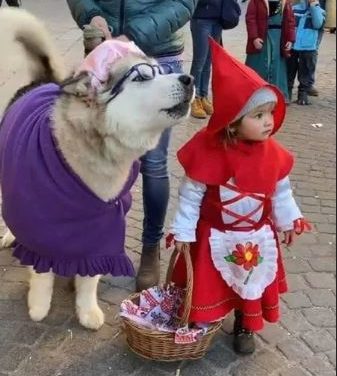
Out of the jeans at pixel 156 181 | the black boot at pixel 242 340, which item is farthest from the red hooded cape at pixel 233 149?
the black boot at pixel 242 340

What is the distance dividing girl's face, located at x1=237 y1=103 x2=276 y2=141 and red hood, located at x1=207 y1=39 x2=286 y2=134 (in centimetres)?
7

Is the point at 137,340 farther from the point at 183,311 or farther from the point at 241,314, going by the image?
the point at 241,314

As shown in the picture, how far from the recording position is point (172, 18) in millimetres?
2969

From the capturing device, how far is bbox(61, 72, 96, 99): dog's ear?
2531 mm

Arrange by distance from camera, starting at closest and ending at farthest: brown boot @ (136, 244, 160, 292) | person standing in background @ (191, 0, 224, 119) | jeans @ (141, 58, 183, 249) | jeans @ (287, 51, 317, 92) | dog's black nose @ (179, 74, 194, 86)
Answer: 1. dog's black nose @ (179, 74, 194, 86)
2. jeans @ (141, 58, 183, 249)
3. brown boot @ (136, 244, 160, 292)
4. person standing in background @ (191, 0, 224, 119)
5. jeans @ (287, 51, 317, 92)

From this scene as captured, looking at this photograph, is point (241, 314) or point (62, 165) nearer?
point (62, 165)

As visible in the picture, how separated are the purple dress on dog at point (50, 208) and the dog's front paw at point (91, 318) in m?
0.31

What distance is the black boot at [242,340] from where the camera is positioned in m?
2.98

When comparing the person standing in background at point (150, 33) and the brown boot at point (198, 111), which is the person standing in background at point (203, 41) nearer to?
the brown boot at point (198, 111)

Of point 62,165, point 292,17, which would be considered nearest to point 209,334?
point 62,165

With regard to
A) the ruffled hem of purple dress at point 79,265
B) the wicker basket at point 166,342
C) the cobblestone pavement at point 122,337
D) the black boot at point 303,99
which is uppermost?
the ruffled hem of purple dress at point 79,265

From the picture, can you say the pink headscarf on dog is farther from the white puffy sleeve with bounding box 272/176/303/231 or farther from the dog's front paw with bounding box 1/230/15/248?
the dog's front paw with bounding box 1/230/15/248

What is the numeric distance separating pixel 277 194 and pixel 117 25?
1.15 meters

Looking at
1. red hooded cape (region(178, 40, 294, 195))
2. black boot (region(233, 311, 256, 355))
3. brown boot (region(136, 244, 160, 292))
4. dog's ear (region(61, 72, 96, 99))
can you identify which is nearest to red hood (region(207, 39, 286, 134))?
red hooded cape (region(178, 40, 294, 195))
